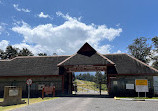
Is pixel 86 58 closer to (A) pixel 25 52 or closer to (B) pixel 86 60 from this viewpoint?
(B) pixel 86 60

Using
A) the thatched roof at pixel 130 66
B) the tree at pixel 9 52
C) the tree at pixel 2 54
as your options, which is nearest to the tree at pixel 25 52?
the tree at pixel 9 52

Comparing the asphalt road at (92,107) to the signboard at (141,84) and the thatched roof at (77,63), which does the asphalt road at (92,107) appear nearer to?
the signboard at (141,84)

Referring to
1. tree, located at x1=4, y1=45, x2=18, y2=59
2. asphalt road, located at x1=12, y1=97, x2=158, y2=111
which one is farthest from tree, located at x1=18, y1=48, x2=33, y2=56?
asphalt road, located at x1=12, y1=97, x2=158, y2=111

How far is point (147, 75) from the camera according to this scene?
75.7 ft

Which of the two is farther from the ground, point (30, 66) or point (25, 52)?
point (25, 52)

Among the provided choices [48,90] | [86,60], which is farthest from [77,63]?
[48,90]

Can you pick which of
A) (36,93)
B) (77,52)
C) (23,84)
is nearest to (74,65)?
(77,52)

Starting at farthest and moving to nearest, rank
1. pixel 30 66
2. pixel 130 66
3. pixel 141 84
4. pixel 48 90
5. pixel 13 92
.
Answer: pixel 30 66, pixel 130 66, pixel 48 90, pixel 141 84, pixel 13 92

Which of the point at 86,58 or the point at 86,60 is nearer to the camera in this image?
the point at 86,60

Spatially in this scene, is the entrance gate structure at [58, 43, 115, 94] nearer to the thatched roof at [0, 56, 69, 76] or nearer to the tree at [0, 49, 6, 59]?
the thatched roof at [0, 56, 69, 76]

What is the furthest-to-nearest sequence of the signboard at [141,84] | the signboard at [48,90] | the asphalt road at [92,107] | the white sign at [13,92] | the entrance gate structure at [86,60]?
the entrance gate structure at [86,60]
the signboard at [48,90]
the signboard at [141,84]
the white sign at [13,92]
the asphalt road at [92,107]

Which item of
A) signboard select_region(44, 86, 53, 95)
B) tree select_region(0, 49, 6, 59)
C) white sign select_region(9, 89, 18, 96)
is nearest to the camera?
white sign select_region(9, 89, 18, 96)

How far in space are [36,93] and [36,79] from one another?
249 centimetres


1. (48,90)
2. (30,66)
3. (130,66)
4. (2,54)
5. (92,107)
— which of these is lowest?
(48,90)
